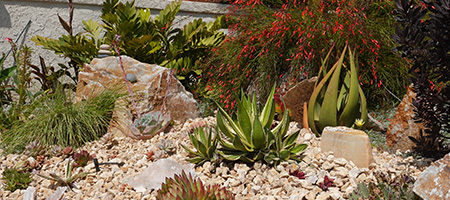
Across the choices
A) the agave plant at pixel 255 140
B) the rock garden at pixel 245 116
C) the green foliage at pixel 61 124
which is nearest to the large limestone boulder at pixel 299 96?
the rock garden at pixel 245 116

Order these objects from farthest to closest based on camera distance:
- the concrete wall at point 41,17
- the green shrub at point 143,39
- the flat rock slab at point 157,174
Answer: the concrete wall at point 41,17 < the green shrub at point 143,39 < the flat rock slab at point 157,174

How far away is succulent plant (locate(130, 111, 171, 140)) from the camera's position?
383 centimetres

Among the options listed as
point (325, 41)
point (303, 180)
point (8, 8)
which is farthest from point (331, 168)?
point (8, 8)

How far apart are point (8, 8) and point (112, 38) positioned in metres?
1.78

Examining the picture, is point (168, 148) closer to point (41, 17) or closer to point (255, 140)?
point (255, 140)

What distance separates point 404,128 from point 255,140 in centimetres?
148

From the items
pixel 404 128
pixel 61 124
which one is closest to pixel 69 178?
pixel 61 124

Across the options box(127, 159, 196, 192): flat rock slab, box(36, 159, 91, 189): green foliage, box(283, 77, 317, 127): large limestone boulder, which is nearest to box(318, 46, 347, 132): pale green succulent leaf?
box(283, 77, 317, 127): large limestone boulder

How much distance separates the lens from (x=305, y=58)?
14.9ft

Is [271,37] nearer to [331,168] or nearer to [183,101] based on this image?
Answer: [183,101]

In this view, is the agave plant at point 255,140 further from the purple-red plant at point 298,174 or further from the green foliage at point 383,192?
the green foliage at point 383,192

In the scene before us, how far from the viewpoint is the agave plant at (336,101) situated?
3354 millimetres

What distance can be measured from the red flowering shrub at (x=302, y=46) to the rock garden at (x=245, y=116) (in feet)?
0.09

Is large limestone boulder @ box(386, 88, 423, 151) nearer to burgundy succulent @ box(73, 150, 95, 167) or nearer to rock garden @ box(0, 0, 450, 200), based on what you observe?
rock garden @ box(0, 0, 450, 200)
